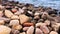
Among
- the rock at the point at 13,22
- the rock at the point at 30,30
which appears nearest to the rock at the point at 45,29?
the rock at the point at 30,30

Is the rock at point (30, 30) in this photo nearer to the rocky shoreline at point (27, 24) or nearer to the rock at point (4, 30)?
the rocky shoreline at point (27, 24)

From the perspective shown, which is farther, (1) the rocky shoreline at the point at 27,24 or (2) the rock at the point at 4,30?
(1) the rocky shoreline at the point at 27,24

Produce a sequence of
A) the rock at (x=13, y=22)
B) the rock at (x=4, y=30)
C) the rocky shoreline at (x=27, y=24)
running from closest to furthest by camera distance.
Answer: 1. the rock at (x=4, y=30)
2. the rocky shoreline at (x=27, y=24)
3. the rock at (x=13, y=22)

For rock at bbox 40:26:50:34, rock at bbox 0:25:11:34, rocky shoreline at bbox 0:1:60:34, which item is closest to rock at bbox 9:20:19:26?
rocky shoreline at bbox 0:1:60:34

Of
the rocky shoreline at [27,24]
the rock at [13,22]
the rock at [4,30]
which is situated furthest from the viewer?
the rock at [13,22]

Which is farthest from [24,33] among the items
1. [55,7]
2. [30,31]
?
[55,7]

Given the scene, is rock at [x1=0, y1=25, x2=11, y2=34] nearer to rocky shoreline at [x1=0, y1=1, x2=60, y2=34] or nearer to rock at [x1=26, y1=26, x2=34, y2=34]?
rocky shoreline at [x1=0, y1=1, x2=60, y2=34]

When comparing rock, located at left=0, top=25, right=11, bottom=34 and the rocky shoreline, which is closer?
rock, located at left=0, top=25, right=11, bottom=34

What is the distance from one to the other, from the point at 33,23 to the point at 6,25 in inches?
16.7

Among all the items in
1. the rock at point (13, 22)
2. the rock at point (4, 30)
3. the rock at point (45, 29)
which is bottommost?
the rock at point (45, 29)

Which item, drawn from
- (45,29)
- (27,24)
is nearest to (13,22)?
(27,24)

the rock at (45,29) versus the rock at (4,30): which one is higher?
the rock at (4,30)

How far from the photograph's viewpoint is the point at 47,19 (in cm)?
283

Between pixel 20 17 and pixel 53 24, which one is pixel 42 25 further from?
pixel 20 17
